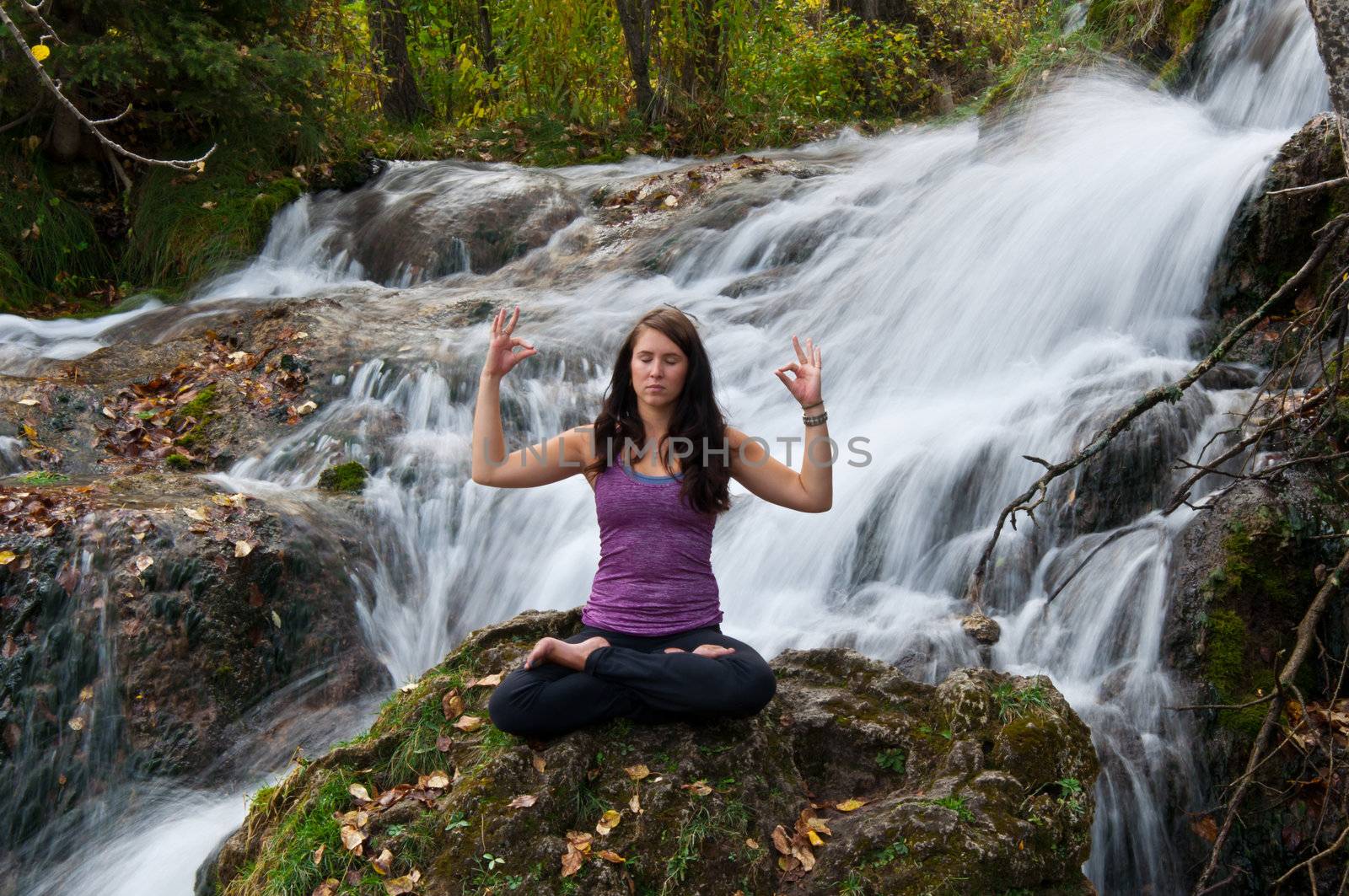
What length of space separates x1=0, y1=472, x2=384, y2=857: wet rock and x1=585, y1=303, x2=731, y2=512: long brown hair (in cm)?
234

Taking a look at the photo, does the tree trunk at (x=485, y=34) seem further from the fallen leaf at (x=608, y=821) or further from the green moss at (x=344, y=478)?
the fallen leaf at (x=608, y=821)

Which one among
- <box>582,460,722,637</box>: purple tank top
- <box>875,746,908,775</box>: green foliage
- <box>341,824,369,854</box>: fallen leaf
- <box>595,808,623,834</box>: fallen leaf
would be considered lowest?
<box>341,824,369,854</box>: fallen leaf

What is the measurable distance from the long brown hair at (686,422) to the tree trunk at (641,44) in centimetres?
900

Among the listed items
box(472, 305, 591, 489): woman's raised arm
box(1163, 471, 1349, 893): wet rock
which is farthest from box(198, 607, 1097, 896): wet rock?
box(1163, 471, 1349, 893): wet rock

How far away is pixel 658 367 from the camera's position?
356 cm

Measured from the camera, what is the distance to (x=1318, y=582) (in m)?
4.39

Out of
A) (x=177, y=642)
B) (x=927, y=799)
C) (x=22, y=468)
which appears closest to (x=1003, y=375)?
(x=927, y=799)

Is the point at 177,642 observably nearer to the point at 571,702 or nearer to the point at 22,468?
the point at 22,468

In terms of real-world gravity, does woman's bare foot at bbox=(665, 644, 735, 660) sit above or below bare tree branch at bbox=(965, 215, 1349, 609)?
below

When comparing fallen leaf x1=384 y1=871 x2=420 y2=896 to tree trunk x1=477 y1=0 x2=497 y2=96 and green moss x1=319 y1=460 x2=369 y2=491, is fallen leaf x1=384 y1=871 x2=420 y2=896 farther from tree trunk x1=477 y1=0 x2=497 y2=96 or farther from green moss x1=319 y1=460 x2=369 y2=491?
tree trunk x1=477 y1=0 x2=497 y2=96

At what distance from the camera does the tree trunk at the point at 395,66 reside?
1317 cm

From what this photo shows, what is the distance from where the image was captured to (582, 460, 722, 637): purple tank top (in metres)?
3.54

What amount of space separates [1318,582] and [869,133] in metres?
8.98

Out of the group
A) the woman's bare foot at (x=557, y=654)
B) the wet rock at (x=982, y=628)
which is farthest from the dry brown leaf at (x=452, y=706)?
the wet rock at (x=982, y=628)
